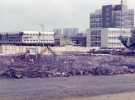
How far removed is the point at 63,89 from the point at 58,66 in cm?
2380

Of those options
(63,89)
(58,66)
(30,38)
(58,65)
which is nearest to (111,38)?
(30,38)

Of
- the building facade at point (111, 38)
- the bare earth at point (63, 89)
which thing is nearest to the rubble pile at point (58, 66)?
the bare earth at point (63, 89)

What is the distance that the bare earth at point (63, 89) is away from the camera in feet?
123

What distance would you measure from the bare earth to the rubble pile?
4.69m

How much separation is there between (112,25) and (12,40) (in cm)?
4258

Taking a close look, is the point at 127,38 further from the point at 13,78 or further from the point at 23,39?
the point at 13,78

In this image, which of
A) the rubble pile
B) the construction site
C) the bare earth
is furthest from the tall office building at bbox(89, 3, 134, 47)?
the bare earth

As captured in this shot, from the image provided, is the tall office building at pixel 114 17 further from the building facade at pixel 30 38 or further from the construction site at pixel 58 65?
the construction site at pixel 58 65

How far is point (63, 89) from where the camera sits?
42625 millimetres

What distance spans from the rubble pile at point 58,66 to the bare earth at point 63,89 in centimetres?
469

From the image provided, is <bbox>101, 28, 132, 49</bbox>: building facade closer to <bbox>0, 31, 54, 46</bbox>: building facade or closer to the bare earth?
<bbox>0, 31, 54, 46</bbox>: building facade

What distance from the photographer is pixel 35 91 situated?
40594 millimetres

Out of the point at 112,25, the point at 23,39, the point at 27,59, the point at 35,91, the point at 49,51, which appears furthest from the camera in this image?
the point at 112,25

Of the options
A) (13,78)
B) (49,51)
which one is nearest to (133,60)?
(49,51)
